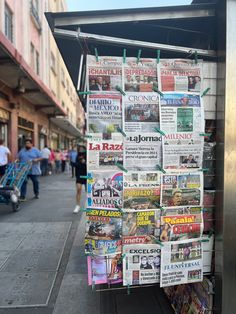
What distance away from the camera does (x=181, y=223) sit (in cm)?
254

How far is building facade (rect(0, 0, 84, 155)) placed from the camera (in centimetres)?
1084

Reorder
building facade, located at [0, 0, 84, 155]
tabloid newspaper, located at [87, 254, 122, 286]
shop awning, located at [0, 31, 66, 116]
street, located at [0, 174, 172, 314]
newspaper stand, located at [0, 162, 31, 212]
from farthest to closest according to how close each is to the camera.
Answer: building facade, located at [0, 0, 84, 155] → shop awning, located at [0, 31, 66, 116] → newspaper stand, located at [0, 162, 31, 212] → street, located at [0, 174, 172, 314] → tabloid newspaper, located at [87, 254, 122, 286]

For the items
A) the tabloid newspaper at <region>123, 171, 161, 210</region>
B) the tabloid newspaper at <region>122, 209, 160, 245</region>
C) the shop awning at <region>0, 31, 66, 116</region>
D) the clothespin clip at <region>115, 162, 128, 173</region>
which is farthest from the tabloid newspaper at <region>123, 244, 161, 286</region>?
the shop awning at <region>0, 31, 66, 116</region>

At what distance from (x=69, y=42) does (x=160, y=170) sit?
1439 millimetres

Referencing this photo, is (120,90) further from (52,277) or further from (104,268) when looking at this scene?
(52,277)

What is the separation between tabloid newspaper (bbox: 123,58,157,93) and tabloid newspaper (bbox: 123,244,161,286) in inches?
49.8

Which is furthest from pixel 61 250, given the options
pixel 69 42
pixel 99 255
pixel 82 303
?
pixel 69 42

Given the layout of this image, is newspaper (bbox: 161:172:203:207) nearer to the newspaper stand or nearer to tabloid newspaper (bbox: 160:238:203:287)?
tabloid newspaper (bbox: 160:238:203:287)

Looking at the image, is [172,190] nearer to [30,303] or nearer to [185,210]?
[185,210]

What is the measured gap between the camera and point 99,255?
8.16 ft

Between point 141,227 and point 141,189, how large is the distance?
0.31m

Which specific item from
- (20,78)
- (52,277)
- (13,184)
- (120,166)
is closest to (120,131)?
(120,166)

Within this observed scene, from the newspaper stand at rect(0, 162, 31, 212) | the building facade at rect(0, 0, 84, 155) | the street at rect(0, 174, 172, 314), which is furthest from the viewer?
the building facade at rect(0, 0, 84, 155)

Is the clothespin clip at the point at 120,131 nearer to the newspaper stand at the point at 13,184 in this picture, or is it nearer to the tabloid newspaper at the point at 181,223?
the tabloid newspaper at the point at 181,223
